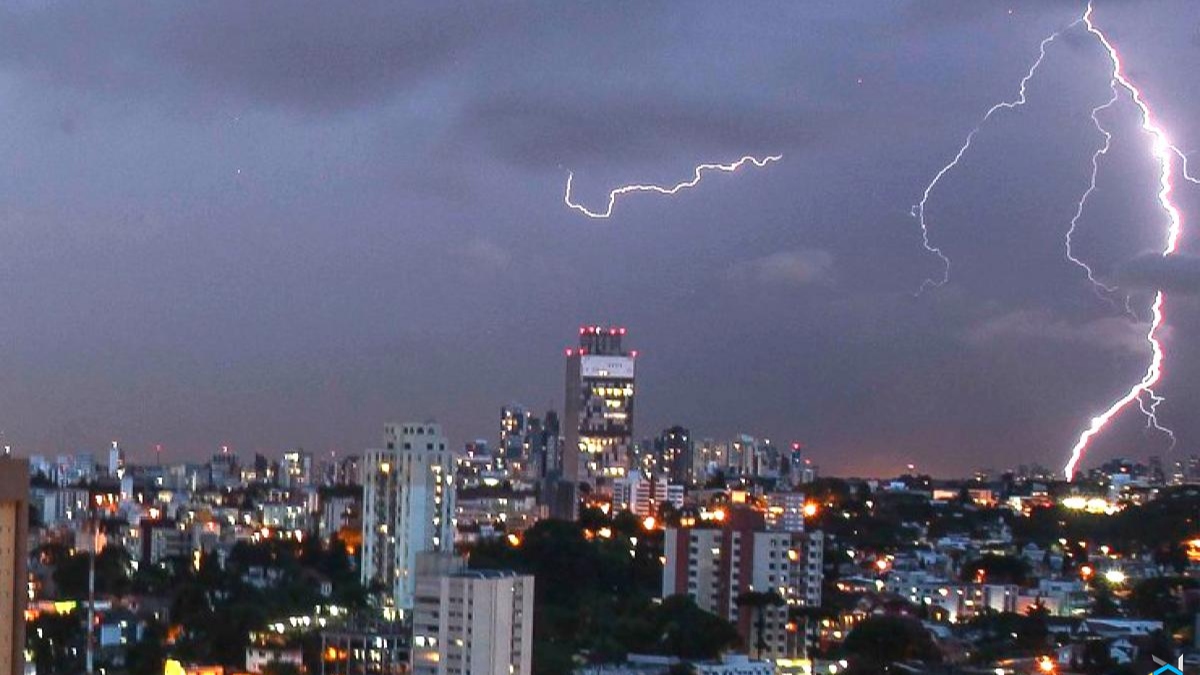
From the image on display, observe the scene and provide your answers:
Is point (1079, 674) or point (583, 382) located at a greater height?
point (583, 382)

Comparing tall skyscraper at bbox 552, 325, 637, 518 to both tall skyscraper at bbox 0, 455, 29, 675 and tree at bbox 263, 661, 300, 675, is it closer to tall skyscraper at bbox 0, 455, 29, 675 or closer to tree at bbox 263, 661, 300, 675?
tree at bbox 263, 661, 300, 675

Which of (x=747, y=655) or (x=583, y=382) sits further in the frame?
(x=583, y=382)

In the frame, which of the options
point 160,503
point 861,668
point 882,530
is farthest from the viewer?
point 160,503

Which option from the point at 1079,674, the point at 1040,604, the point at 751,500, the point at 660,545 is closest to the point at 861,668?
the point at 1079,674

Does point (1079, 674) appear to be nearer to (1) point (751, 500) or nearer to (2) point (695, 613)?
(2) point (695, 613)

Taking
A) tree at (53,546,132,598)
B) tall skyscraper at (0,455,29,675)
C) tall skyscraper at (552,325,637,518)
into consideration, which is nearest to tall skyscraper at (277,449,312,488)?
tall skyscraper at (552,325,637,518)

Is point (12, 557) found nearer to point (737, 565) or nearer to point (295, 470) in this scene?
point (737, 565)
